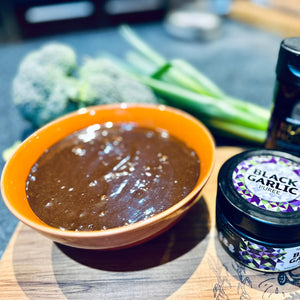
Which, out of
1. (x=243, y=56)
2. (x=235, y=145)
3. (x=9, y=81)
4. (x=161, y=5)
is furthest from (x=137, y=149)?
(x=161, y=5)

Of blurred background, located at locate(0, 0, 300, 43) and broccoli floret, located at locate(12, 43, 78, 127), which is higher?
broccoli floret, located at locate(12, 43, 78, 127)

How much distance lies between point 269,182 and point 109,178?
0.43 meters

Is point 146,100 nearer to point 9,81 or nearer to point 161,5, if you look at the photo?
point 9,81

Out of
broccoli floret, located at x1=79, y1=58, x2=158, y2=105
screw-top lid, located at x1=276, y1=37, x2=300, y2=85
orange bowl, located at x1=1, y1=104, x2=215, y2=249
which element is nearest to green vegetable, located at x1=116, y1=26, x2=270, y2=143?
broccoli floret, located at x1=79, y1=58, x2=158, y2=105

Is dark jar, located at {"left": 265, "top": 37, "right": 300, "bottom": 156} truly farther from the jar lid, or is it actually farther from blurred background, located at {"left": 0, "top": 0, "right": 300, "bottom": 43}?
blurred background, located at {"left": 0, "top": 0, "right": 300, "bottom": 43}

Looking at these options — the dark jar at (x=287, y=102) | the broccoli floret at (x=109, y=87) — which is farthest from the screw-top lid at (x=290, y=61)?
the broccoli floret at (x=109, y=87)

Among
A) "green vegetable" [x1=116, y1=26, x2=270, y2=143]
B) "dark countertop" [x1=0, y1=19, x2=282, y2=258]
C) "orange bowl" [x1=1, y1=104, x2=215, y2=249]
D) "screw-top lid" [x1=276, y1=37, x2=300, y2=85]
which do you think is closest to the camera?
"orange bowl" [x1=1, y1=104, x2=215, y2=249]

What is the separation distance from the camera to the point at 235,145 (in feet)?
4.10

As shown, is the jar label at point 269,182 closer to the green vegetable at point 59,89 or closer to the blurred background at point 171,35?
the blurred background at point 171,35

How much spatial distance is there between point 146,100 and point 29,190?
Answer: 2.08ft

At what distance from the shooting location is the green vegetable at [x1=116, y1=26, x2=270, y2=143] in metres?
1.20

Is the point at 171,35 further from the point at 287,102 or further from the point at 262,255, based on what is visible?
the point at 262,255

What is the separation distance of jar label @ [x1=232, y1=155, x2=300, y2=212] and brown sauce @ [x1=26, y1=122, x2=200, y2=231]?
0.44 ft

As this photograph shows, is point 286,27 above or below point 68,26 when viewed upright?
above
